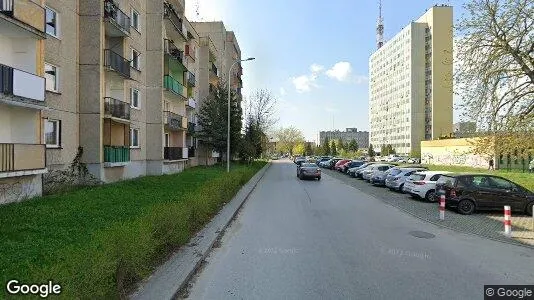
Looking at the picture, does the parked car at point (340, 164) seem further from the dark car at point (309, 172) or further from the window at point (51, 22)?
the window at point (51, 22)

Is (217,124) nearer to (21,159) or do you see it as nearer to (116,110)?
(116,110)

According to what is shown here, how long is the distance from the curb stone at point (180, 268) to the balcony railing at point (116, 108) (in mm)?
11104

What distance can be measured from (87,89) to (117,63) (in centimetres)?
239

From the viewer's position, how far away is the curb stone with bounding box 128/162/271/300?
5.27m

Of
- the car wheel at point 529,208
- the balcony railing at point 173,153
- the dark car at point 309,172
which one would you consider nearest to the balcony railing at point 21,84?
the balcony railing at point 173,153

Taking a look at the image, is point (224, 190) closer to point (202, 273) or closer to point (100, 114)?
point (100, 114)

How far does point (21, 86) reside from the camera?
12039mm

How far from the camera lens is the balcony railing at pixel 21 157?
37.2ft

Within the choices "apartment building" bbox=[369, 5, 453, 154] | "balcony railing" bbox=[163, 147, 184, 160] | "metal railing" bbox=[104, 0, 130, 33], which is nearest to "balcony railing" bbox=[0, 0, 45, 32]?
"metal railing" bbox=[104, 0, 130, 33]

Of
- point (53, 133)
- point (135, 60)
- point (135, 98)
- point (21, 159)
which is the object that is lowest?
point (21, 159)

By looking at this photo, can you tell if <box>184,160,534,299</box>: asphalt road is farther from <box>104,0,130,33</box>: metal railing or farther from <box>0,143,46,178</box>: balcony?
<box>104,0,130,33</box>: metal railing

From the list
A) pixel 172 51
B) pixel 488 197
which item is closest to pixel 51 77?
pixel 172 51

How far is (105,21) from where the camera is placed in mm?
18578

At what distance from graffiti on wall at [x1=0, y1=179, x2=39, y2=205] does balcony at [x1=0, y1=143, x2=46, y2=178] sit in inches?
21.5
